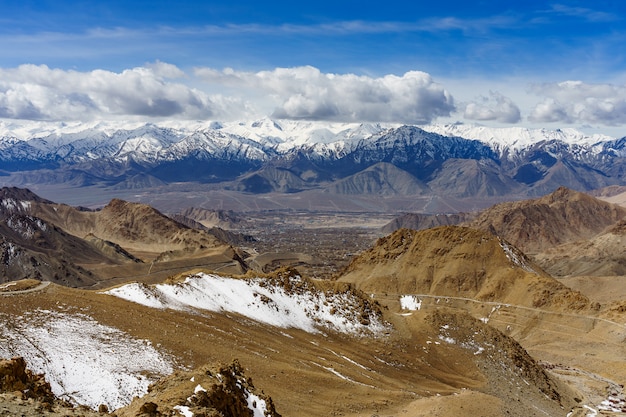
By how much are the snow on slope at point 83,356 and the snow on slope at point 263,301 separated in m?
13.6

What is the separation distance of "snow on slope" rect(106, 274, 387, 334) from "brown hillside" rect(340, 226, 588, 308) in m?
47.7

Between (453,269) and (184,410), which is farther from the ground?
(184,410)

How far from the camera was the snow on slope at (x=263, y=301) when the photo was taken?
5683cm

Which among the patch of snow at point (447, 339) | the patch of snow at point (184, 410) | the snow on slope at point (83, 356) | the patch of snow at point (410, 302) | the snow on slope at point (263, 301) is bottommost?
the patch of snow at point (410, 302)

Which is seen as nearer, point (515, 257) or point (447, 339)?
point (447, 339)

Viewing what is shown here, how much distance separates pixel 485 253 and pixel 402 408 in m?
85.1

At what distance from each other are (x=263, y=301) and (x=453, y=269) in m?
64.6

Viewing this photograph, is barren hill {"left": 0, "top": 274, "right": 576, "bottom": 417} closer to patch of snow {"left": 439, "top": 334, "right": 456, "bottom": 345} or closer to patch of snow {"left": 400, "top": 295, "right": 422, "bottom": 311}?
patch of snow {"left": 439, "top": 334, "right": 456, "bottom": 345}

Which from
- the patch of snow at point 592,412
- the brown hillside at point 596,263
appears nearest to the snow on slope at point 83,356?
the patch of snow at point 592,412

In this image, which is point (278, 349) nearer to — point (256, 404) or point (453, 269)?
point (256, 404)

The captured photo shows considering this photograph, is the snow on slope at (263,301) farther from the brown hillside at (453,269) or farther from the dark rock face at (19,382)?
the brown hillside at (453,269)

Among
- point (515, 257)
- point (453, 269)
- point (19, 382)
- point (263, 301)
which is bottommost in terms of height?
point (453, 269)

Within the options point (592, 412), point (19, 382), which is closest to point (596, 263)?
point (592, 412)

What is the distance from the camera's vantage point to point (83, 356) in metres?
35.8
